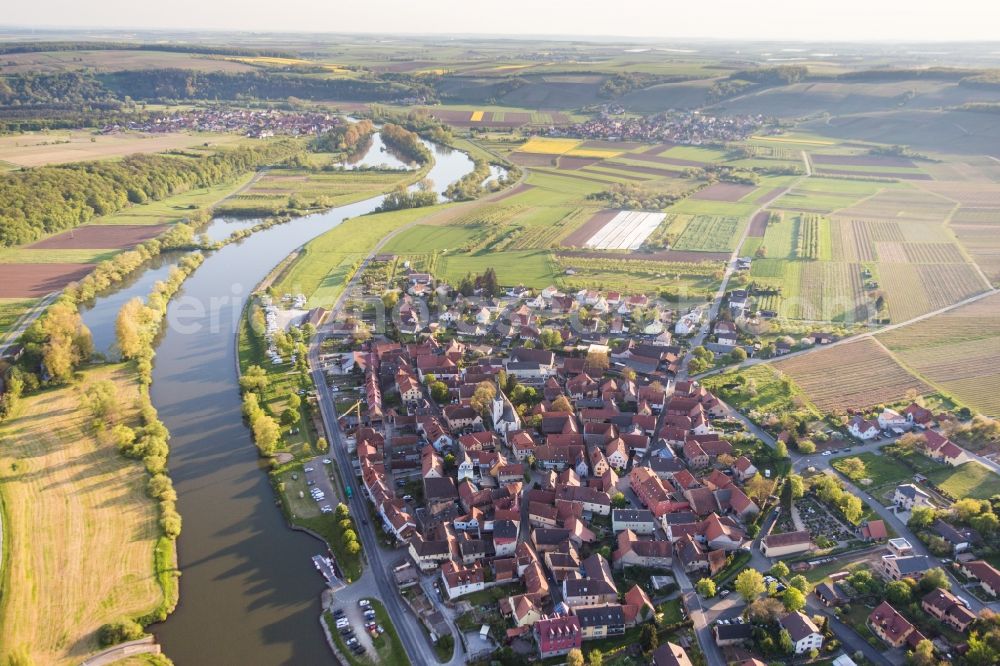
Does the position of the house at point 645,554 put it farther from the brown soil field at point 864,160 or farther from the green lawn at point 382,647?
the brown soil field at point 864,160

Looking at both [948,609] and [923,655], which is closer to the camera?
[923,655]

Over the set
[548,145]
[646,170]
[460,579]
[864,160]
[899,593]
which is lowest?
[460,579]

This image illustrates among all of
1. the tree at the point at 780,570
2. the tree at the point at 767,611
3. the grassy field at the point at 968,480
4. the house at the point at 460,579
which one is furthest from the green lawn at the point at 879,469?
the house at the point at 460,579

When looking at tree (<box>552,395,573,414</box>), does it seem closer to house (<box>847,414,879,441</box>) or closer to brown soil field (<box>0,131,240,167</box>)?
house (<box>847,414,879,441</box>)

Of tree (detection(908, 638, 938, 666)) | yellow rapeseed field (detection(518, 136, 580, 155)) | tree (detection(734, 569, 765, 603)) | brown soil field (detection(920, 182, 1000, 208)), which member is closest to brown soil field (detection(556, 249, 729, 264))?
brown soil field (detection(920, 182, 1000, 208))

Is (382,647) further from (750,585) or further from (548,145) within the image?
(548,145)

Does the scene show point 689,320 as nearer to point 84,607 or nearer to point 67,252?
point 84,607

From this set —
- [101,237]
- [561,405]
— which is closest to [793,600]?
[561,405]
